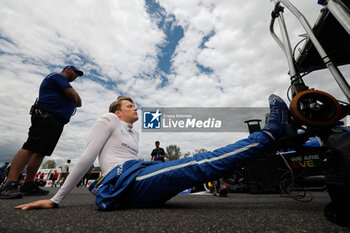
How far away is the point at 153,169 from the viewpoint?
1162mm

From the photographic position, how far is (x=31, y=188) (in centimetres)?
203

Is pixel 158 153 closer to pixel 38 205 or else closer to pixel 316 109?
pixel 38 205

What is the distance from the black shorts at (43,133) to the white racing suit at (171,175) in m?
1.20

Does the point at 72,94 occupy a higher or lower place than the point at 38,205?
higher

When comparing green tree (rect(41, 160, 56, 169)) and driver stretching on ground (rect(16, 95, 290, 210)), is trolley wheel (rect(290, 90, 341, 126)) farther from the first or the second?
green tree (rect(41, 160, 56, 169))

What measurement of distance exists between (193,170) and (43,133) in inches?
70.8

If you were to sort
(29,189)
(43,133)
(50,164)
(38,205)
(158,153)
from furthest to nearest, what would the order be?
(50,164)
(158,153)
(29,189)
(43,133)
(38,205)

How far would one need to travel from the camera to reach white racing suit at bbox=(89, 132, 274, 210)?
3.50 feet

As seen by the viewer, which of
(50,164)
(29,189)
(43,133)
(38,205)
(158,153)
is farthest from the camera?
(50,164)

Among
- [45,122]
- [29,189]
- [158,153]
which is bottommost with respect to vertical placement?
[29,189]

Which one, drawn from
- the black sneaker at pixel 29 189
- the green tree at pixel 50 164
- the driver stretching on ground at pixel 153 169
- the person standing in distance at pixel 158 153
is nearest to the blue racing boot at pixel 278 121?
the driver stretching on ground at pixel 153 169

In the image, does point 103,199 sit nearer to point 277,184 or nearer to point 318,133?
point 318,133

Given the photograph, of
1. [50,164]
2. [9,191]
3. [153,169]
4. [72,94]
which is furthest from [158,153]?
[50,164]

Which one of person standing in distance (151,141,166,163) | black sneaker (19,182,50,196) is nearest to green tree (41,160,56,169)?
person standing in distance (151,141,166,163)
